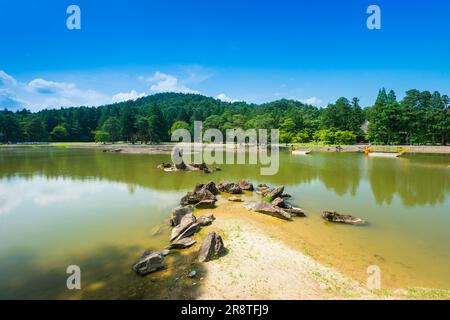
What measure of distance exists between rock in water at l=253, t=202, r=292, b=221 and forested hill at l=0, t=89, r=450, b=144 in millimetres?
54694

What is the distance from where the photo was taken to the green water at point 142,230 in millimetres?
7699

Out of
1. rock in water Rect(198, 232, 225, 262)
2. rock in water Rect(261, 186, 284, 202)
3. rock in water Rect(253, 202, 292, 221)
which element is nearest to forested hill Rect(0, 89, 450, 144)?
rock in water Rect(261, 186, 284, 202)

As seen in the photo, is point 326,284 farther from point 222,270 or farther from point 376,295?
point 222,270

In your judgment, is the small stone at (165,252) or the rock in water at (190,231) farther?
the rock in water at (190,231)

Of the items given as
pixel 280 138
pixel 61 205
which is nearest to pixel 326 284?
pixel 61 205

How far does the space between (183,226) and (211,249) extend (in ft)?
9.00

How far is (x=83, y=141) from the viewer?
92.6m

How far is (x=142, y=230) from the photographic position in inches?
456

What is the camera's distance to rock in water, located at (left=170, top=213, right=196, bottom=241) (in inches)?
415

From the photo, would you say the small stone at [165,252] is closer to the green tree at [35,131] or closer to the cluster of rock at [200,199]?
the cluster of rock at [200,199]

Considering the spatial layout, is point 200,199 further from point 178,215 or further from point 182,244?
point 182,244

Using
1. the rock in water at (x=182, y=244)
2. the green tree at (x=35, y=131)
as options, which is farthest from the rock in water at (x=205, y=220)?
the green tree at (x=35, y=131)

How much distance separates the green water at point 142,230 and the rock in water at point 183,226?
44 cm

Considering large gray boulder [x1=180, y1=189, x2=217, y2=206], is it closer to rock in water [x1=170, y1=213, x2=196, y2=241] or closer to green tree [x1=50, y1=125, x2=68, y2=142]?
rock in water [x1=170, y1=213, x2=196, y2=241]
